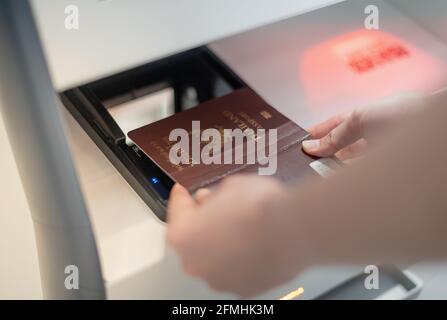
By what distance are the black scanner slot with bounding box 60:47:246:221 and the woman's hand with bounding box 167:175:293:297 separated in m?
0.06

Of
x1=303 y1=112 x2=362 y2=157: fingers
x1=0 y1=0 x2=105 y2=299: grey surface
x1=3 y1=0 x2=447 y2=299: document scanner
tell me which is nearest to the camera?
x1=0 y1=0 x2=105 y2=299: grey surface

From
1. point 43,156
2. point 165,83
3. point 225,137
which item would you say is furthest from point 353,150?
point 43,156

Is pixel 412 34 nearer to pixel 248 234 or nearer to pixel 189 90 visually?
pixel 189 90

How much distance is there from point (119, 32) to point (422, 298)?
55 centimetres

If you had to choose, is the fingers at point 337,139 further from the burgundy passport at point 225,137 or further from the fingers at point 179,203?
the fingers at point 179,203

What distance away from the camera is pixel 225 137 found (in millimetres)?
724

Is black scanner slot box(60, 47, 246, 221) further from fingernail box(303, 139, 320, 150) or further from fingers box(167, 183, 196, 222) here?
fingernail box(303, 139, 320, 150)

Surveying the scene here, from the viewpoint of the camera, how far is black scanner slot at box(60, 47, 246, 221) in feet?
2.24

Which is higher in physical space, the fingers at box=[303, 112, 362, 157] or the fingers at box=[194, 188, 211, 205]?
the fingers at box=[303, 112, 362, 157]

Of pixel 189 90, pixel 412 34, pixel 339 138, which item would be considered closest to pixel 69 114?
pixel 189 90

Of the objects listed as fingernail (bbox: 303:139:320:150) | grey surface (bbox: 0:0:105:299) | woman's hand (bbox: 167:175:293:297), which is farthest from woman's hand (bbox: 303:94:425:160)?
grey surface (bbox: 0:0:105:299)

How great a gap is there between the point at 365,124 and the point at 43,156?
35 centimetres

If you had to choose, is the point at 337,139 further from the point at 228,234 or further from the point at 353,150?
the point at 228,234

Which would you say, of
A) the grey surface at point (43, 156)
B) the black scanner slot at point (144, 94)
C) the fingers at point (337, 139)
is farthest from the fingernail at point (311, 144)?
the grey surface at point (43, 156)
